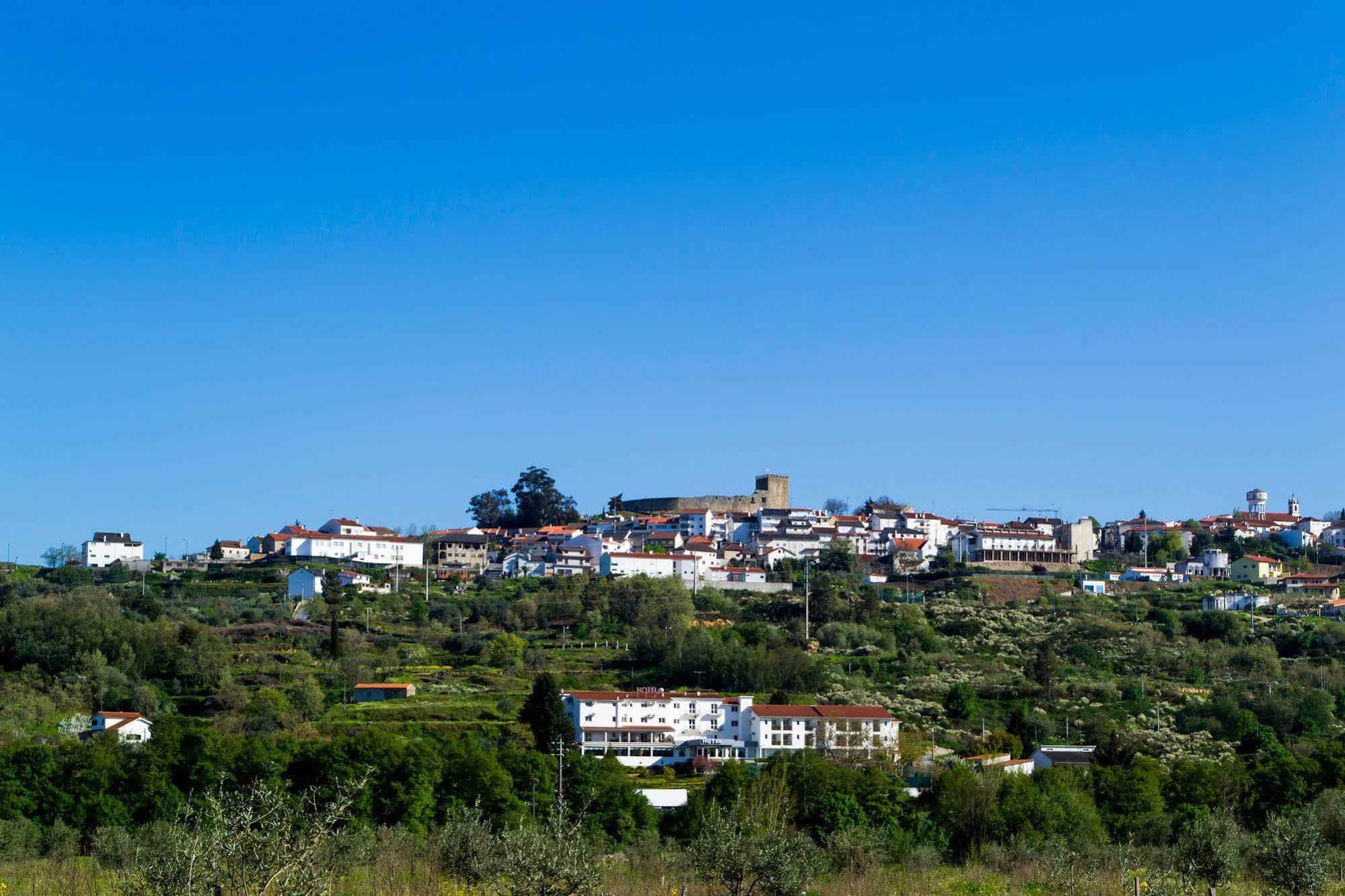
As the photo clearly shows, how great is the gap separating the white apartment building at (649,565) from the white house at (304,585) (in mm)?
13376

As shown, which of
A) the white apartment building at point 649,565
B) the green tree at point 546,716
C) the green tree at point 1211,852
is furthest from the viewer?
the white apartment building at point 649,565

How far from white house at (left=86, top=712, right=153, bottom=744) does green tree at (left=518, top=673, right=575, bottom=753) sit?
9.33 meters

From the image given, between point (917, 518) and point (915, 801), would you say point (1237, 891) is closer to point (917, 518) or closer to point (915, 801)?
point (915, 801)

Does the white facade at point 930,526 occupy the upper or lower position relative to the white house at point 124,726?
upper

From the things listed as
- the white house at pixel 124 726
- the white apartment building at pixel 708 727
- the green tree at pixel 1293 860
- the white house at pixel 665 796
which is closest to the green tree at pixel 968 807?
the white house at pixel 665 796

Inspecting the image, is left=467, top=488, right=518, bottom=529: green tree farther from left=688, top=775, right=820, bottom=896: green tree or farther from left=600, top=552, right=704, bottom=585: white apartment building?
left=688, top=775, right=820, bottom=896: green tree

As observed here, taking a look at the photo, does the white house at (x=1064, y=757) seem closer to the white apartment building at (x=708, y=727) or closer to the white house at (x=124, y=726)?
the white apartment building at (x=708, y=727)

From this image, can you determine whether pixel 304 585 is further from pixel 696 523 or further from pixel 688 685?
pixel 696 523

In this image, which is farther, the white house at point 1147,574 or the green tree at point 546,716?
the white house at point 1147,574

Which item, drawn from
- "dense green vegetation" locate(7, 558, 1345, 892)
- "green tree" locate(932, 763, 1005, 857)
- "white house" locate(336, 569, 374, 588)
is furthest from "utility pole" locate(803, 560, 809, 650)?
"green tree" locate(932, 763, 1005, 857)

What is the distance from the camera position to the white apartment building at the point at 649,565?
2608 inches

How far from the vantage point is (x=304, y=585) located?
59000 millimetres

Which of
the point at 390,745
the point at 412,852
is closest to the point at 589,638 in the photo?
the point at 390,745

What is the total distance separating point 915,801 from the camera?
30719mm
